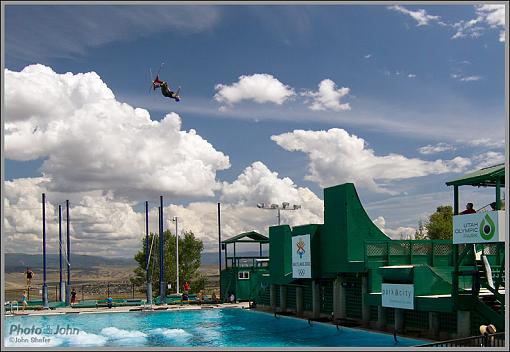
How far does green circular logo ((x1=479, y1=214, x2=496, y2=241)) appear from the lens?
23359mm

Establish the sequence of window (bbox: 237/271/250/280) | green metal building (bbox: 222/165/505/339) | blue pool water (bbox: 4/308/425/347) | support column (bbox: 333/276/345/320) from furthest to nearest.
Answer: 1. window (bbox: 237/271/250/280)
2. support column (bbox: 333/276/345/320)
3. blue pool water (bbox: 4/308/425/347)
4. green metal building (bbox: 222/165/505/339)

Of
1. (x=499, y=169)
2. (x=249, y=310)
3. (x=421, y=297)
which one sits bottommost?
(x=249, y=310)

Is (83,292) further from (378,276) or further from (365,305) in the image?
(378,276)

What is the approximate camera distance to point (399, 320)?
1141 inches

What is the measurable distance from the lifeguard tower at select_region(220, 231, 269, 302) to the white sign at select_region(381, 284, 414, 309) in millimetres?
21028

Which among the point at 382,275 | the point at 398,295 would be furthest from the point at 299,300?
the point at 398,295

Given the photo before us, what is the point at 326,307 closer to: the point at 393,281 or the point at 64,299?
the point at 393,281

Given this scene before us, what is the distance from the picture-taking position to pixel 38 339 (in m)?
28.4

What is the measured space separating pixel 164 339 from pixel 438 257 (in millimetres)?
15678

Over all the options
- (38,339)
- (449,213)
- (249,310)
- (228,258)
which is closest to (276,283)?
(249,310)

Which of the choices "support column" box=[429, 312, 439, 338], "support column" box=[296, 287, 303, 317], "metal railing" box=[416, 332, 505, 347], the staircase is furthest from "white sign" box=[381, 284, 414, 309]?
"support column" box=[296, 287, 303, 317]

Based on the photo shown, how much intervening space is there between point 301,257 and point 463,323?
48.7 ft

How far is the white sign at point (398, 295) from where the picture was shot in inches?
1095

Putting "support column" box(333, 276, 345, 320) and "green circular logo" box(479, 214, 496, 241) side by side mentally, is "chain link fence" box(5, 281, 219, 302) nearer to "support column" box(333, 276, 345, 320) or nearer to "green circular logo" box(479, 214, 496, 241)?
"support column" box(333, 276, 345, 320)
